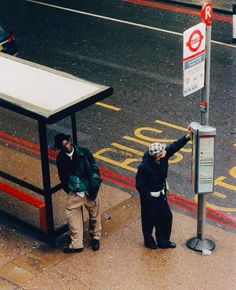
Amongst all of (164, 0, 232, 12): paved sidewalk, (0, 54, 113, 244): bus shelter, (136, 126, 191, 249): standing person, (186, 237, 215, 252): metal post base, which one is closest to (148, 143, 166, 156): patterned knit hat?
(136, 126, 191, 249): standing person

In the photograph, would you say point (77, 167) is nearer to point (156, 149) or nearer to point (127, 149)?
point (156, 149)

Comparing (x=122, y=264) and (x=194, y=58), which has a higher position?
(x=194, y=58)

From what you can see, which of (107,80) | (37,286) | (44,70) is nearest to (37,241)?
(37,286)

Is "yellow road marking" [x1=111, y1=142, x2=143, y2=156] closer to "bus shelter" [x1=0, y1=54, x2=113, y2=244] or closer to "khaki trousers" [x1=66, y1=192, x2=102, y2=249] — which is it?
"bus shelter" [x1=0, y1=54, x2=113, y2=244]

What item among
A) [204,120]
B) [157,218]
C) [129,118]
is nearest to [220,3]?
[129,118]

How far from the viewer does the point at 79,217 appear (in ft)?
34.0

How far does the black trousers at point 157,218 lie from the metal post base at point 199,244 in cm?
31

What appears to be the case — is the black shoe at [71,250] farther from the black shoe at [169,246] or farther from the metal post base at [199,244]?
the metal post base at [199,244]

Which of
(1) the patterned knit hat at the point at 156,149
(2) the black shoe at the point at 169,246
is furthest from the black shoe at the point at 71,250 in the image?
(1) the patterned knit hat at the point at 156,149

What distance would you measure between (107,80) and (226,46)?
3250 millimetres

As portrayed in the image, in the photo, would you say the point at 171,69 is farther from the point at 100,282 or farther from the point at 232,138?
the point at 100,282

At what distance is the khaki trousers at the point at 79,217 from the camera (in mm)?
10273

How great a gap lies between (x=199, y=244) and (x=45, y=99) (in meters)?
2.79

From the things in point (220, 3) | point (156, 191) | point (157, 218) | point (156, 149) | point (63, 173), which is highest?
point (156, 149)
